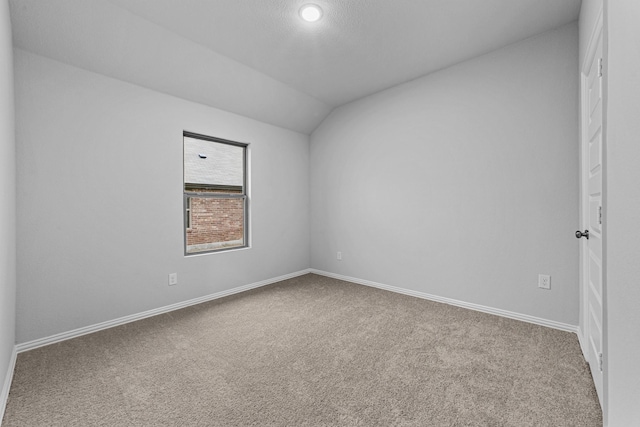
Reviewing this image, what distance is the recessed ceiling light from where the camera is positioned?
7.27 ft

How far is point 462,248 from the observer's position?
309 cm

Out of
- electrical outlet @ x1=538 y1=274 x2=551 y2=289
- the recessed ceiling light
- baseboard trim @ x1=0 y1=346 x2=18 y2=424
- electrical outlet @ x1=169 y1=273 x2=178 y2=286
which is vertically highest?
the recessed ceiling light

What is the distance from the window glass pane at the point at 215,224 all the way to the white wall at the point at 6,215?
152 cm

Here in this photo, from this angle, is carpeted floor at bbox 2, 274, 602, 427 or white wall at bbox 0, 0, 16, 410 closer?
carpeted floor at bbox 2, 274, 602, 427

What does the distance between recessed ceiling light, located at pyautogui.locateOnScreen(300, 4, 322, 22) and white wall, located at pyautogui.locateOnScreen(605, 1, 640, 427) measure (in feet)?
5.79

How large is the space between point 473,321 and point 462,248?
2.48ft

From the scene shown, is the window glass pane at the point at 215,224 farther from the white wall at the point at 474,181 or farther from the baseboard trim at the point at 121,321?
the white wall at the point at 474,181

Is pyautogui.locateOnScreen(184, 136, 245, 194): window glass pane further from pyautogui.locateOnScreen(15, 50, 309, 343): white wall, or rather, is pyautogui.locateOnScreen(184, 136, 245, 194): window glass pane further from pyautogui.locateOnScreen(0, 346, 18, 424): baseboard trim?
pyautogui.locateOnScreen(0, 346, 18, 424): baseboard trim

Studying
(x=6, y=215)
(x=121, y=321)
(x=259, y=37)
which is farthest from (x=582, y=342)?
(x=6, y=215)

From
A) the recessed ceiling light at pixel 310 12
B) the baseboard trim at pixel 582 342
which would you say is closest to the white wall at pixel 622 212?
the baseboard trim at pixel 582 342

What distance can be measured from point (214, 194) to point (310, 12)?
2.26 metres

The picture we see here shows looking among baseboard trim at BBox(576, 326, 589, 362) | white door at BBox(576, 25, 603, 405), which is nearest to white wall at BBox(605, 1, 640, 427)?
white door at BBox(576, 25, 603, 405)

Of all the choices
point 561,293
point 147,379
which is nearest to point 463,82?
point 561,293

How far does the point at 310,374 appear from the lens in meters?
1.89
